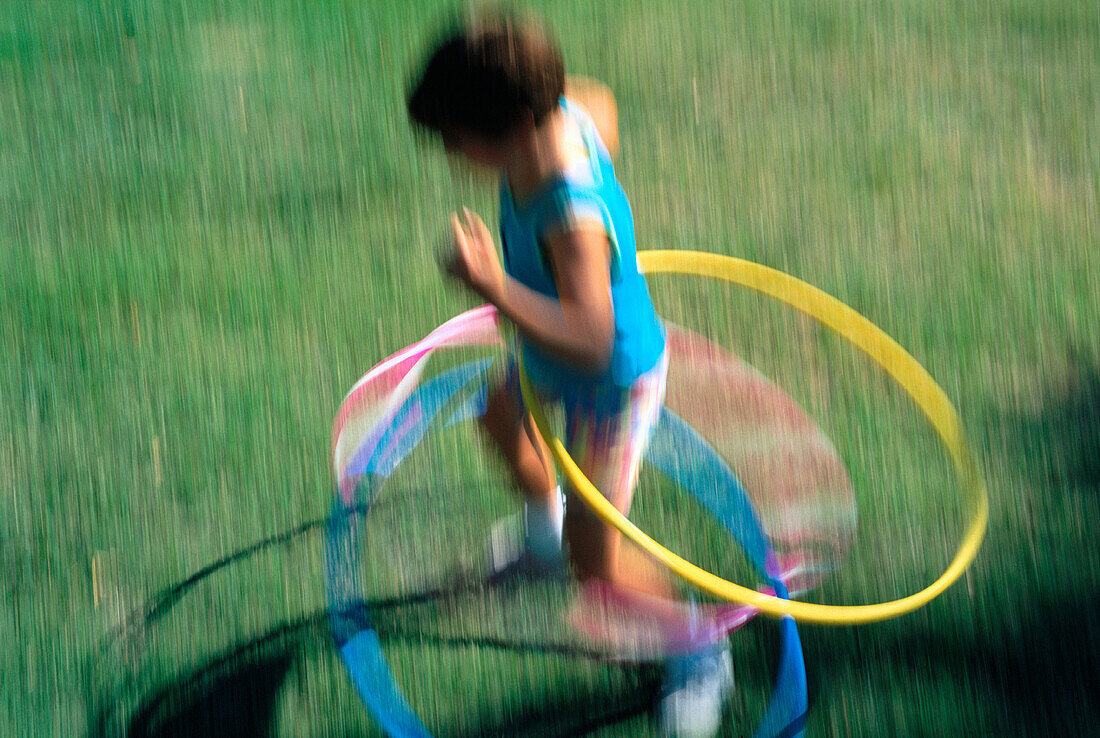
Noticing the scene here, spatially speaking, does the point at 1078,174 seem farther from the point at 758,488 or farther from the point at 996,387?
the point at 758,488

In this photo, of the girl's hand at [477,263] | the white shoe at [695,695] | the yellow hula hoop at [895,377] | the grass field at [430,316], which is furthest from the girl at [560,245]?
the grass field at [430,316]

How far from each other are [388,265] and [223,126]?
4.23 ft

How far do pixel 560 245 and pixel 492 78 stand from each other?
1.15 feet

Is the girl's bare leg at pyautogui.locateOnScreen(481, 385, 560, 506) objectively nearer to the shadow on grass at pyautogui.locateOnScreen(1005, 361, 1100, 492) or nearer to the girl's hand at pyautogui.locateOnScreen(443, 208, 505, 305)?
the girl's hand at pyautogui.locateOnScreen(443, 208, 505, 305)

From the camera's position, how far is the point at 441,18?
5.29m

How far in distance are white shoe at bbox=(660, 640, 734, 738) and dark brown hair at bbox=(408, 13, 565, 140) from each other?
60.7 inches

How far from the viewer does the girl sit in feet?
6.62

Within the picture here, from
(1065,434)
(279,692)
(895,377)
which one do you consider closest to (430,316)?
(279,692)

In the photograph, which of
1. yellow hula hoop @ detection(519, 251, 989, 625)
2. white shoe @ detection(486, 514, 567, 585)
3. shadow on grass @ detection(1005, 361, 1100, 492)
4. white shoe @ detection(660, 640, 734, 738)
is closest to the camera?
yellow hula hoop @ detection(519, 251, 989, 625)

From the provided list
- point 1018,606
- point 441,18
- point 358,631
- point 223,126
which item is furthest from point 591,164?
point 441,18

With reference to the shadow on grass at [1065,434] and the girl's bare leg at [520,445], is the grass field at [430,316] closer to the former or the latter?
the shadow on grass at [1065,434]

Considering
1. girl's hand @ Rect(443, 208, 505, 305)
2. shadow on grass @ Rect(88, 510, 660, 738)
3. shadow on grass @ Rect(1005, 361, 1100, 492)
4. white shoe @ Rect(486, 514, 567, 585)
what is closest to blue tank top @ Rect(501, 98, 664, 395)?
girl's hand @ Rect(443, 208, 505, 305)

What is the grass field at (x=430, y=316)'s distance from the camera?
9.45 ft

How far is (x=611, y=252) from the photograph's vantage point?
2.13 metres
